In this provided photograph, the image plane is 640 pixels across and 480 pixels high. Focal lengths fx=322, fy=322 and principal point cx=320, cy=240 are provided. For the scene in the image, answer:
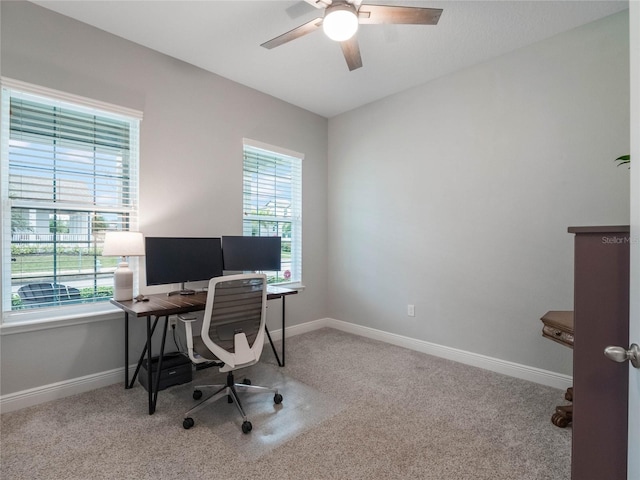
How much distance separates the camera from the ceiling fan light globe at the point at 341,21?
6.09 ft

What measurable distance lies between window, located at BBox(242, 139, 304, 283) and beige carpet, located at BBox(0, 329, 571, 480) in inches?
61.2

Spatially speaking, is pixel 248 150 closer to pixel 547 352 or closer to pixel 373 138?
pixel 373 138

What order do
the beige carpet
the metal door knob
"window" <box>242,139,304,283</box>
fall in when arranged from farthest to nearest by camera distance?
1. "window" <box>242,139,304,283</box>
2. the beige carpet
3. the metal door knob

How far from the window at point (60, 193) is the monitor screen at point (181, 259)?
0.40m

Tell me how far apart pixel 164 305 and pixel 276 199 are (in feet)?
6.37

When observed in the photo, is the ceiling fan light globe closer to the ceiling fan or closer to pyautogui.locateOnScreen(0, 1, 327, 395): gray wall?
the ceiling fan

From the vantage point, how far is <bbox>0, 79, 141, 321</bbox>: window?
7.41 feet

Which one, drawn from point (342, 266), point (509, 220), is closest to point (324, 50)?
point (509, 220)

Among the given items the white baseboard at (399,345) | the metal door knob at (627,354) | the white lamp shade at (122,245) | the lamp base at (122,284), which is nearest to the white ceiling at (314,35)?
the white lamp shade at (122,245)

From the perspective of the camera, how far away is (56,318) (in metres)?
2.38

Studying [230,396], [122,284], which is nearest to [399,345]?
[230,396]

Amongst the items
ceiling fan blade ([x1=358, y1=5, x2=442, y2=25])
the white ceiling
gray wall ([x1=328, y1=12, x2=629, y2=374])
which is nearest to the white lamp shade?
the white ceiling

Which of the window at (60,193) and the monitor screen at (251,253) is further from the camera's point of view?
the monitor screen at (251,253)

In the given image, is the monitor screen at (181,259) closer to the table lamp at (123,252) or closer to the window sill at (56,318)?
the table lamp at (123,252)
